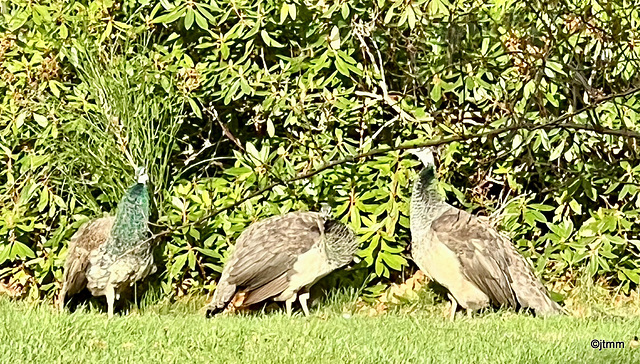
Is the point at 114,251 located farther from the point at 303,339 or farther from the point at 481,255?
the point at 481,255

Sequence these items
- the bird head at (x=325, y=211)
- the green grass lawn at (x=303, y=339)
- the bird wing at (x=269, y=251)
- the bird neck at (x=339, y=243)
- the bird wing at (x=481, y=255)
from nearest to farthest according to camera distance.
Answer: the green grass lawn at (x=303, y=339)
the bird wing at (x=481, y=255)
the bird wing at (x=269, y=251)
the bird neck at (x=339, y=243)
the bird head at (x=325, y=211)

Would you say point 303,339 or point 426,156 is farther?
point 426,156

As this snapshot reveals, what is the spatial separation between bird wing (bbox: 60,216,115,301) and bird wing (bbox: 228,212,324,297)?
2.67 ft

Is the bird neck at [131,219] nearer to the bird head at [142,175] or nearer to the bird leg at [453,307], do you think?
the bird head at [142,175]

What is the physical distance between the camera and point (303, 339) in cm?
504

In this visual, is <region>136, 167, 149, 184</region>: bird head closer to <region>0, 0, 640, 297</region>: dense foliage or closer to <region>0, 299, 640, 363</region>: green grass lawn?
<region>0, 0, 640, 297</region>: dense foliage

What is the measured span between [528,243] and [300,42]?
1990 millimetres

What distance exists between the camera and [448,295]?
6.60 m

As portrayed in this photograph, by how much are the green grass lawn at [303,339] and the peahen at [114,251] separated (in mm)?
410

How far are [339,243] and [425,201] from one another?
586mm

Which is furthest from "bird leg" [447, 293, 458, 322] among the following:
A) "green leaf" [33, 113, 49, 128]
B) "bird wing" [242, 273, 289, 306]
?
"green leaf" [33, 113, 49, 128]

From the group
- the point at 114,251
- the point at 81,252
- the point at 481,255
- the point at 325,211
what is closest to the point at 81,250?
the point at 81,252

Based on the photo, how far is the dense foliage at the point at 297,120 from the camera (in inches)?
253

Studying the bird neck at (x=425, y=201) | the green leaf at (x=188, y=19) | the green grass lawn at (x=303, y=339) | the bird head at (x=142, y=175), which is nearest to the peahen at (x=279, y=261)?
the green grass lawn at (x=303, y=339)
